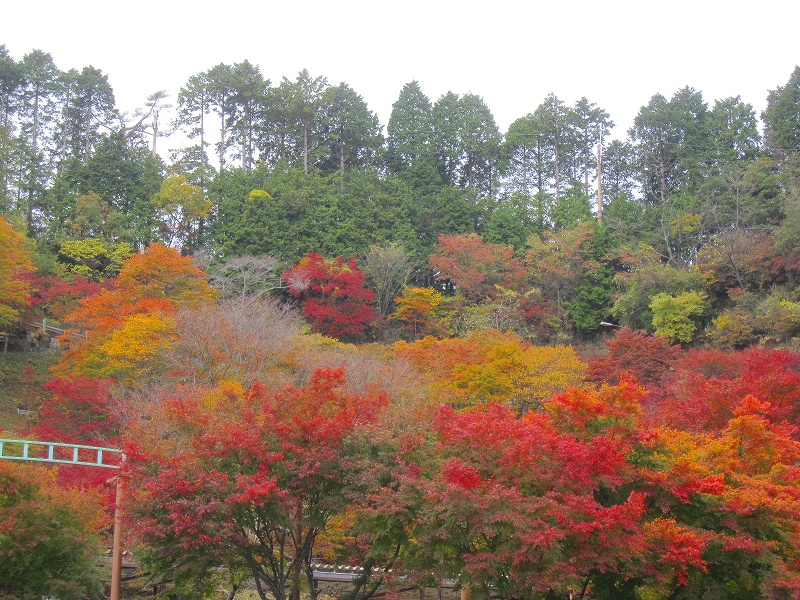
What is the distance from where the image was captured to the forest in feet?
45.3

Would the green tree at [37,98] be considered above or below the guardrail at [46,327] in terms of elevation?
above

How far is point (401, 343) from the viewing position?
3444 cm

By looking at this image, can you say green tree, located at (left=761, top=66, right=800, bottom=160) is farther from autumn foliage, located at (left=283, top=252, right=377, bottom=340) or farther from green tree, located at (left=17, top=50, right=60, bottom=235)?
green tree, located at (left=17, top=50, right=60, bottom=235)

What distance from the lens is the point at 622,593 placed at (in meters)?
15.0

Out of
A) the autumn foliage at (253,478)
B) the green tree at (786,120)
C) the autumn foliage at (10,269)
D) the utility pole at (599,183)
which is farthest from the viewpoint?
the utility pole at (599,183)

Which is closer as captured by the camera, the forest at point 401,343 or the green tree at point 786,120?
the forest at point 401,343

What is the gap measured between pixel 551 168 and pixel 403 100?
11685 millimetres

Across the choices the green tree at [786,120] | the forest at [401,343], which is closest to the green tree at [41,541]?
the forest at [401,343]

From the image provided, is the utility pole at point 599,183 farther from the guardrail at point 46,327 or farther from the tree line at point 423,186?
the guardrail at point 46,327

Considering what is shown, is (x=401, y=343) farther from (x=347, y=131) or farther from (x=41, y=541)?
(x=347, y=131)

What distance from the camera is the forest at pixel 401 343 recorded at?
13.8 metres

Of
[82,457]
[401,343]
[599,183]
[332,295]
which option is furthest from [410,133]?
[82,457]

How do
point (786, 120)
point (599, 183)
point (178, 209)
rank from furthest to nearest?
point (599, 183)
point (178, 209)
point (786, 120)

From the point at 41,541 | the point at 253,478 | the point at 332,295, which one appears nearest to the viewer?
the point at 253,478
